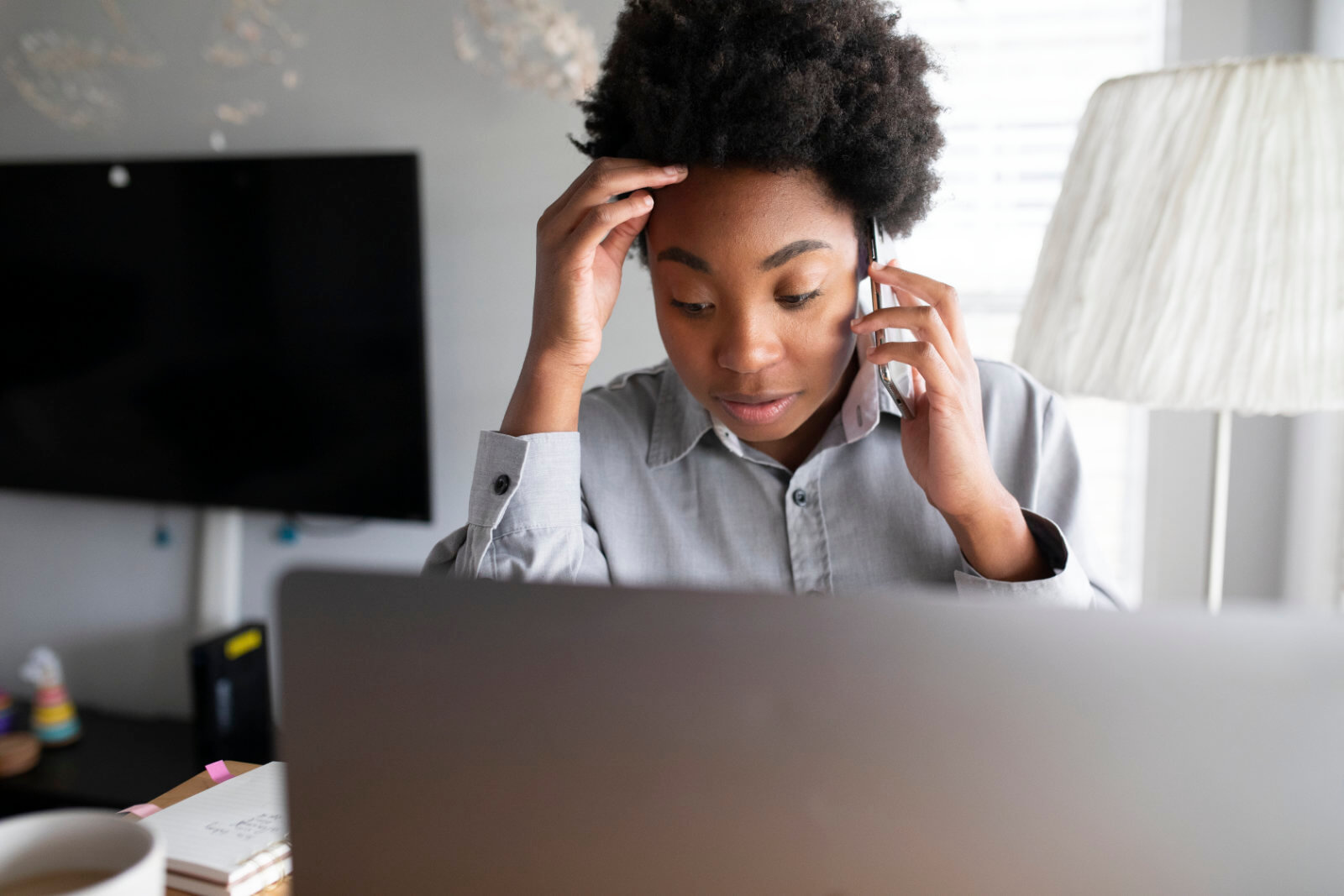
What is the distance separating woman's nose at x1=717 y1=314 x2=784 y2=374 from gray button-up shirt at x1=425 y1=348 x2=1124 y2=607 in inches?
6.2

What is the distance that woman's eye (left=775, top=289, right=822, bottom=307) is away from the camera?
A: 87 centimetres

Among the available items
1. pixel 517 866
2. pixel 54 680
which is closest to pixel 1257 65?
pixel 517 866

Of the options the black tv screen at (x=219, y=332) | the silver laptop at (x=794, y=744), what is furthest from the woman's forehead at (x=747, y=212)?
the black tv screen at (x=219, y=332)

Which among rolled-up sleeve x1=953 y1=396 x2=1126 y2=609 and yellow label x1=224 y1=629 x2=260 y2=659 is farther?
yellow label x1=224 y1=629 x2=260 y2=659

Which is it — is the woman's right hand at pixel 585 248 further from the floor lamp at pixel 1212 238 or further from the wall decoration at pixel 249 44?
the wall decoration at pixel 249 44

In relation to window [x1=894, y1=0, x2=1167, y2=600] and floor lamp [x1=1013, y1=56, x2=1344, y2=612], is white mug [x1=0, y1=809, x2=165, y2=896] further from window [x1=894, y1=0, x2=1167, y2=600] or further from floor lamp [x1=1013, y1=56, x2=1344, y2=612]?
window [x1=894, y1=0, x2=1167, y2=600]

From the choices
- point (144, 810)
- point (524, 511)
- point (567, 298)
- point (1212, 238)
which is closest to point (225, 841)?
point (144, 810)

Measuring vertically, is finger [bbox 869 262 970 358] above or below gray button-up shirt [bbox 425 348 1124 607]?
above

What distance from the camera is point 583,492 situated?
1063 mm

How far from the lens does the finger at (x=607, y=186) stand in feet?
2.79

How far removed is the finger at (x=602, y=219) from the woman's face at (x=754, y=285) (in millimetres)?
26

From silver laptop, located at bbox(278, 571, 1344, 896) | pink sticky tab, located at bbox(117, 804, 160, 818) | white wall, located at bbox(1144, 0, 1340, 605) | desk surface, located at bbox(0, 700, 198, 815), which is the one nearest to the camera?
silver laptop, located at bbox(278, 571, 1344, 896)

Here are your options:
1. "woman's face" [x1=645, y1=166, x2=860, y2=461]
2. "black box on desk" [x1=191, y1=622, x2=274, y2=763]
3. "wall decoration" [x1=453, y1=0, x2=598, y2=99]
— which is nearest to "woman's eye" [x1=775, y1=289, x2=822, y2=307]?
"woman's face" [x1=645, y1=166, x2=860, y2=461]

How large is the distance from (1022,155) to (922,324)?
1166 millimetres
